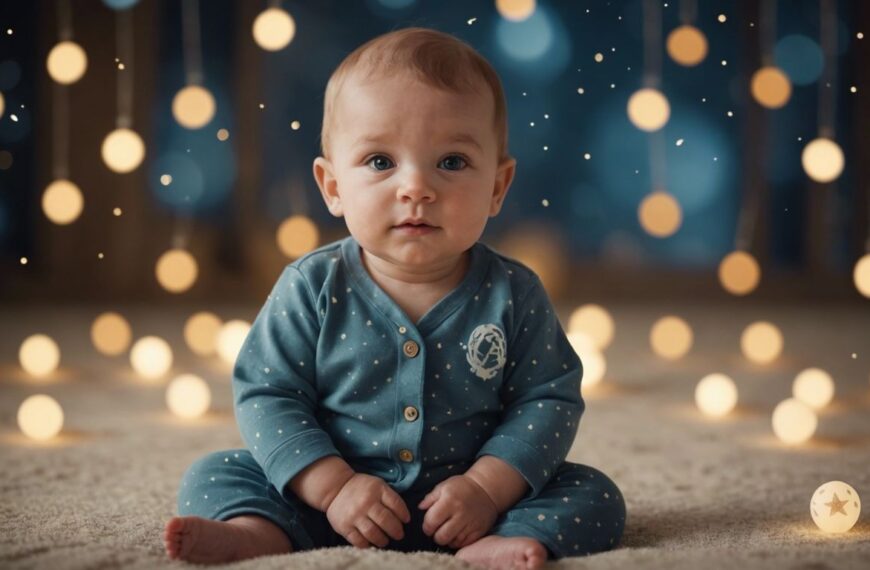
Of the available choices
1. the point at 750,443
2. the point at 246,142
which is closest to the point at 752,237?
the point at 246,142

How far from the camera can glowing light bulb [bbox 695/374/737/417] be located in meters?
1.63

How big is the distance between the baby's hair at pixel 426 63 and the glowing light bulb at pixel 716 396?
0.78 m

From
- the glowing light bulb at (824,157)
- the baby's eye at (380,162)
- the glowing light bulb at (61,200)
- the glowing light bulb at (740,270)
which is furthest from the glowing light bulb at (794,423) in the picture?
the glowing light bulb at (61,200)

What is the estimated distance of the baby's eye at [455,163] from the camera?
0.98m

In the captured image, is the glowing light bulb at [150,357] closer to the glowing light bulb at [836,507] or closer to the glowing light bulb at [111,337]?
the glowing light bulb at [111,337]

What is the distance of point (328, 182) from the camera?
105 cm

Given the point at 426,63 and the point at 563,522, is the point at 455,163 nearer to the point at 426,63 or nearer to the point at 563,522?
the point at 426,63

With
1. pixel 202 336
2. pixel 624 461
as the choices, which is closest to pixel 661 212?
pixel 624 461

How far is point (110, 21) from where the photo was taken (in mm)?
2834

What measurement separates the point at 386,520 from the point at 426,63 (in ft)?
1.37

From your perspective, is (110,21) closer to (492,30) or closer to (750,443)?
(492,30)

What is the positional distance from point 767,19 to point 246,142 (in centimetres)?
152

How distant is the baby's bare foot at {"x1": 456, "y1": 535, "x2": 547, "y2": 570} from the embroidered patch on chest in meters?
0.17

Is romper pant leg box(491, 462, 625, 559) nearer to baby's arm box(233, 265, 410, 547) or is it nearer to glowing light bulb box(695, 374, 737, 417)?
baby's arm box(233, 265, 410, 547)
